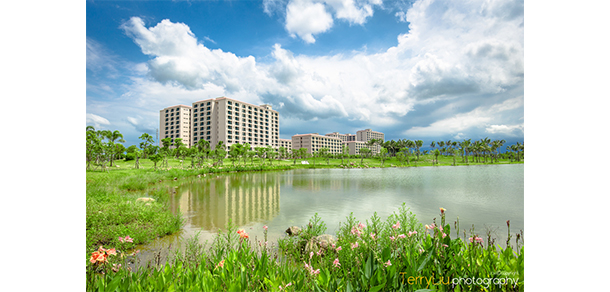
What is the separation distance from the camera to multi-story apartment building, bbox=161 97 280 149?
45562mm

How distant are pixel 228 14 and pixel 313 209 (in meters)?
6.21

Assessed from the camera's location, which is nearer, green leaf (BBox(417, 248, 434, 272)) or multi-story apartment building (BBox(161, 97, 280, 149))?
green leaf (BBox(417, 248, 434, 272))

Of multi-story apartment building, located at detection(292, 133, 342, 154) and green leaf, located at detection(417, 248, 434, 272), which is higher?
multi-story apartment building, located at detection(292, 133, 342, 154)

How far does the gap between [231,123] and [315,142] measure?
3578 centimetres

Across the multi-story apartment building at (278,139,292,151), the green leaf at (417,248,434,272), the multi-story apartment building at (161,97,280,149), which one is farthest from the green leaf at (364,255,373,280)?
the multi-story apartment building at (278,139,292,151)

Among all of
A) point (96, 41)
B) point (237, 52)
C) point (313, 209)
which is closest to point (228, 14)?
point (237, 52)

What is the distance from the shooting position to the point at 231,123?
5038cm

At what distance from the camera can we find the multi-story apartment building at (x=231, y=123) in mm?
45562

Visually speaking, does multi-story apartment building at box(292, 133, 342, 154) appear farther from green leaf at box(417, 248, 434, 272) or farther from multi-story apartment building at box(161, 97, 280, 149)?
green leaf at box(417, 248, 434, 272)

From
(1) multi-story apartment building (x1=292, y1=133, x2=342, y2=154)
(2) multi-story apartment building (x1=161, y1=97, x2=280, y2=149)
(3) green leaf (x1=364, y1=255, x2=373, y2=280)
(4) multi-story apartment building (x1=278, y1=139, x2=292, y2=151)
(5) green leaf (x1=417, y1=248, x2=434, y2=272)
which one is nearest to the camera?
(3) green leaf (x1=364, y1=255, x2=373, y2=280)

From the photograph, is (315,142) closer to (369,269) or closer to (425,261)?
(425,261)

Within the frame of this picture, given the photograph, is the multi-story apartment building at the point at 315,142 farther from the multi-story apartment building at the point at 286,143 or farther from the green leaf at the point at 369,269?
the green leaf at the point at 369,269

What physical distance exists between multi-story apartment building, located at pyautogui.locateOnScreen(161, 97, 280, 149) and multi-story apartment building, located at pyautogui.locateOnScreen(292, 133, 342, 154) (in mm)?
20109
